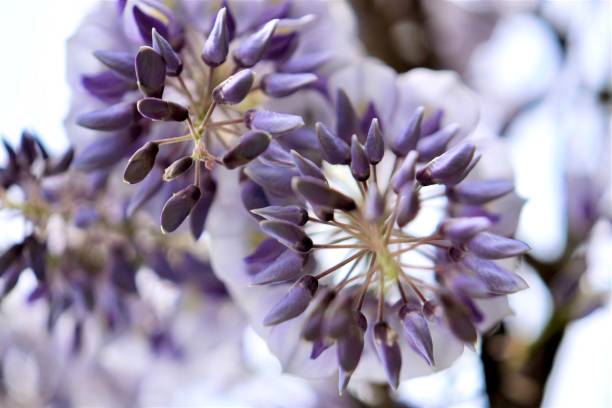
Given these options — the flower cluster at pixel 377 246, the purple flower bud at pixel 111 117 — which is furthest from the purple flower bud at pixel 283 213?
the purple flower bud at pixel 111 117

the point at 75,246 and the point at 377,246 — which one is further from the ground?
the point at 377,246

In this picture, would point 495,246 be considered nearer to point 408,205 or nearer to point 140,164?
point 408,205

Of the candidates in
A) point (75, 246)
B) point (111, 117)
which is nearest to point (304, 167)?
point (111, 117)

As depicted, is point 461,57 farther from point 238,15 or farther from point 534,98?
point 238,15

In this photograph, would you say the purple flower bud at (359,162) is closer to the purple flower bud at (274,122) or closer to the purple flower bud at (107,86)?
the purple flower bud at (274,122)

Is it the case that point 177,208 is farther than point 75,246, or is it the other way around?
point 75,246

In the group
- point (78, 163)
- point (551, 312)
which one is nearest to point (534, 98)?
point (551, 312)

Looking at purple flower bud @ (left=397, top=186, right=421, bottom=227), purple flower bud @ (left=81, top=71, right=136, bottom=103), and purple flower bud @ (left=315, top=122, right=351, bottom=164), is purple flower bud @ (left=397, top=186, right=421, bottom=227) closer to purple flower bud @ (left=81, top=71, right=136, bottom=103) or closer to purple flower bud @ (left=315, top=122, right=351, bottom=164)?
purple flower bud @ (left=315, top=122, right=351, bottom=164)
